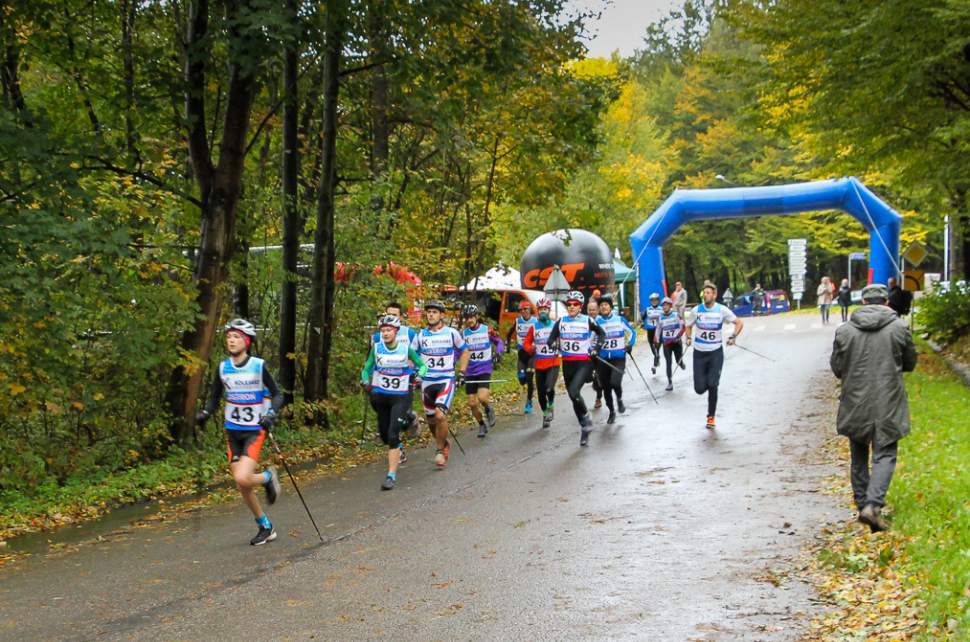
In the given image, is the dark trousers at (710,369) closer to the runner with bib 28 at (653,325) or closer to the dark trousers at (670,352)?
the dark trousers at (670,352)

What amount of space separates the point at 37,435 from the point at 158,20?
23.2ft

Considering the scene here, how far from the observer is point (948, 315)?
26062 millimetres

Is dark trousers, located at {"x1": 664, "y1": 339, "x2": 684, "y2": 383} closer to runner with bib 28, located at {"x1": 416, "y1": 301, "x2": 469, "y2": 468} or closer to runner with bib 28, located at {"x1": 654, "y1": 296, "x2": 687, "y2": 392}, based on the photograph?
runner with bib 28, located at {"x1": 654, "y1": 296, "x2": 687, "y2": 392}

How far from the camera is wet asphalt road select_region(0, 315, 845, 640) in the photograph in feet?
21.0

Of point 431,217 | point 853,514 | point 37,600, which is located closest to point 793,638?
point 853,514

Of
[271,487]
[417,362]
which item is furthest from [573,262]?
[271,487]

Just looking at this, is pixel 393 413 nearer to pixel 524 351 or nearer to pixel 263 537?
pixel 263 537

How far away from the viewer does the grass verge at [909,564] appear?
579 centimetres

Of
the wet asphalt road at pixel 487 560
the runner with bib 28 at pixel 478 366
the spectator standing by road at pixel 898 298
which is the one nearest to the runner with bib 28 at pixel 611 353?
the runner with bib 28 at pixel 478 366

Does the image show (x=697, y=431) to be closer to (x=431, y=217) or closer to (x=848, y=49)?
(x=848, y=49)

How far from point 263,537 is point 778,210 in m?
29.0

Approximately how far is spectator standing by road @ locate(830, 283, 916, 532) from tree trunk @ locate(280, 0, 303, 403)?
9.39 metres

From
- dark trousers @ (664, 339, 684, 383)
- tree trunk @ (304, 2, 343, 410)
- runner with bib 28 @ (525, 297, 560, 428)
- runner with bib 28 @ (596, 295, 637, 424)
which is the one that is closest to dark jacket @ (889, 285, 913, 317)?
dark trousers @ (664, 339, 684, 383)

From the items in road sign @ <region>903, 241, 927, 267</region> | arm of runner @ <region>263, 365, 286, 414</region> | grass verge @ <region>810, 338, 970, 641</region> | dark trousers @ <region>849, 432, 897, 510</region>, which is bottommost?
grass verge @ <region>810, 338, 970, 641</region>
